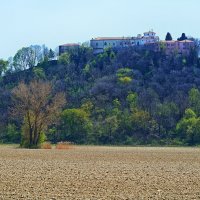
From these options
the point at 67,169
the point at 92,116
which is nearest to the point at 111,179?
the point at 67,169

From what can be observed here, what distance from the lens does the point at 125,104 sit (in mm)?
161125

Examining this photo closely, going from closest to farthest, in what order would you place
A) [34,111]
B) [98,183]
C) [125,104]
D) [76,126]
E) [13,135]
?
[98,183]
[34,111]
[13,135]
[76,126]
[125,104]

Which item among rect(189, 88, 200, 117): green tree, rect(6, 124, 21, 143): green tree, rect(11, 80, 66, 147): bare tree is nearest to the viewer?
rect(11, 80, 66, 147): bare tree

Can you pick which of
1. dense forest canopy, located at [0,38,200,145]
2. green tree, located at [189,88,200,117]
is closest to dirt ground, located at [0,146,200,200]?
dense forest canopy, located at [0,38,200,145]

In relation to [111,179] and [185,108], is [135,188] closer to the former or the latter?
[111,179]

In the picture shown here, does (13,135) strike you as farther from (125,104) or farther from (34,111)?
(34,111)

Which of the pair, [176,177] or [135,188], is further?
[176,177]

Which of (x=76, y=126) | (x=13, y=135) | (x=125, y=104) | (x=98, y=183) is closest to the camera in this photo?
(x=98, y=183)

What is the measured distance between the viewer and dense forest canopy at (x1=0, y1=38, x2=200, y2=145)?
133125mm

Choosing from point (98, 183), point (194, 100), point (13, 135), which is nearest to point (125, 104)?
point (194, 100)

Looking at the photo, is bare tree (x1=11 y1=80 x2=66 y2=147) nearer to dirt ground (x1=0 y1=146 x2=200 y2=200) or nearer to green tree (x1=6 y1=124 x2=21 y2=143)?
green tree (x1=6 y1=124 x2=21 y2=143)

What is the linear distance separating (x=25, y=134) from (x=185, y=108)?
70381 millimetres

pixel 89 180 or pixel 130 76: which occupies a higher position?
pixel 130 76

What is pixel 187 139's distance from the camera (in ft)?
416
